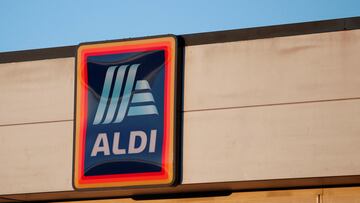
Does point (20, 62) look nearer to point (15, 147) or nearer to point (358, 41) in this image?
point (15, 147)

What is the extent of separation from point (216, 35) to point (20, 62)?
13.8ft

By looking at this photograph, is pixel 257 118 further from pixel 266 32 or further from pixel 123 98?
pixel 123 98

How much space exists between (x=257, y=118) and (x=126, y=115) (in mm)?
2587

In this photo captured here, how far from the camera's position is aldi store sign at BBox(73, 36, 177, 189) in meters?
19.2

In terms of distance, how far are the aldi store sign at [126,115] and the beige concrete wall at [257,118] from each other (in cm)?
33

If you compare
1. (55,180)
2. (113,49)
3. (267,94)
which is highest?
(113,49)

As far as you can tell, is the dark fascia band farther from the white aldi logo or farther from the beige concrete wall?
the white aldi logo

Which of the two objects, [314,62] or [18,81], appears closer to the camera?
[314,62]

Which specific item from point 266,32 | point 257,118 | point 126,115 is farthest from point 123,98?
point 266,32

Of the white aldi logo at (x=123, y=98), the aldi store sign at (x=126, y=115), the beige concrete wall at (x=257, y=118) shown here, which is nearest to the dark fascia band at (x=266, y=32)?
the beige concrete wall at (x=257, y=118)

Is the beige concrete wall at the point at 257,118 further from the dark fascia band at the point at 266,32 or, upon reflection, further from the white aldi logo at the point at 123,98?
the white aldi logo at the point at 123,98

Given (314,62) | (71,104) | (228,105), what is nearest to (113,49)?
(71,104)

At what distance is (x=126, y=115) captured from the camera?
1952cm

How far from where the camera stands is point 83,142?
1969 centimetres
